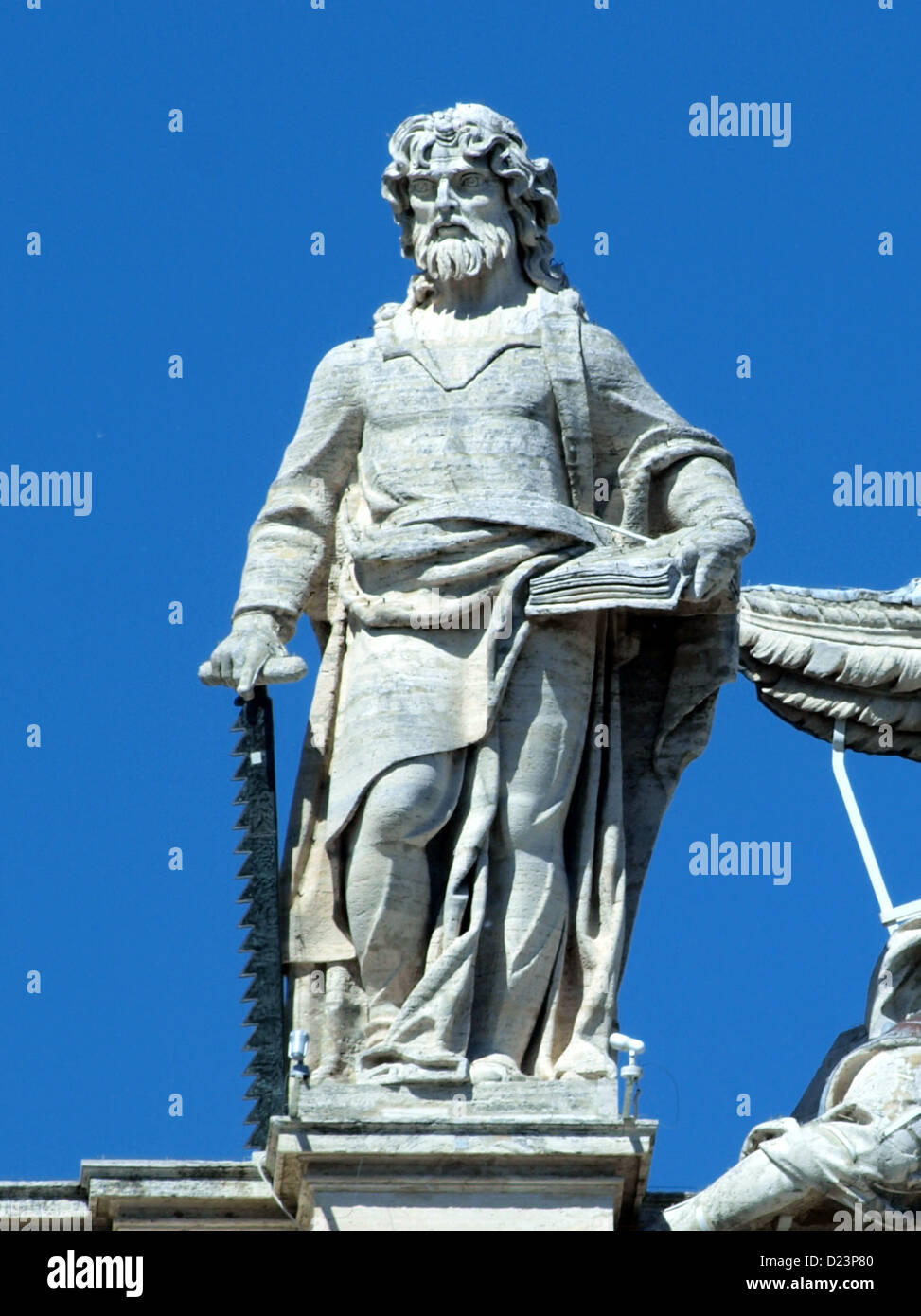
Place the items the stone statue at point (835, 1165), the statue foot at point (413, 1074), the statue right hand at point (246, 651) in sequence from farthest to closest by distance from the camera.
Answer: the statue right hand at point (246, 651), the statue foot at point (413, 1074), the stone statue at point (835, 1165)

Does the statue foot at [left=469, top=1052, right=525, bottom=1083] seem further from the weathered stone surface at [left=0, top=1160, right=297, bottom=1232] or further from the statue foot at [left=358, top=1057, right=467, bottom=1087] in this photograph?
the weathered stone surface at [left=0, top=1160, right=297, bottom=1232]

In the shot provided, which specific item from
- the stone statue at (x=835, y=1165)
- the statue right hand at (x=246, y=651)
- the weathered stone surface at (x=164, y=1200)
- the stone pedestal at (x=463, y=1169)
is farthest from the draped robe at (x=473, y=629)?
the stone statue at (x=835, y=1165)

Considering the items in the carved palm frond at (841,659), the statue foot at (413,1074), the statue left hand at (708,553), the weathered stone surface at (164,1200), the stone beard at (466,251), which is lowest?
the weathered stone surface at (164,1200)

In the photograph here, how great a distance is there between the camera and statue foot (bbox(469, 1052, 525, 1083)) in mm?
23719

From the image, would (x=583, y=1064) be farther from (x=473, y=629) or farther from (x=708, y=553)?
(x=708, y=553)

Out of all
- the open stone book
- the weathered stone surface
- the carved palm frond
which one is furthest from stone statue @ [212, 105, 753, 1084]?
the carved palm frond

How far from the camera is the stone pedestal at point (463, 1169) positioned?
76.1ft

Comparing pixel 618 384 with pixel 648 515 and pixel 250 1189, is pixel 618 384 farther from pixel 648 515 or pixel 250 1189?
pixel 250 1189

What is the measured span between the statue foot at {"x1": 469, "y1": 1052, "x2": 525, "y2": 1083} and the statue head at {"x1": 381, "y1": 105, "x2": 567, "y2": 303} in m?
3.85

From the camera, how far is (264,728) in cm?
2441

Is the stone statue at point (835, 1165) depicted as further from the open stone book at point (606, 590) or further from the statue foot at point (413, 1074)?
the open stone book at point (606, 590)

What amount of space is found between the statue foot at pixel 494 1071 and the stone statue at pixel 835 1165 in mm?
931

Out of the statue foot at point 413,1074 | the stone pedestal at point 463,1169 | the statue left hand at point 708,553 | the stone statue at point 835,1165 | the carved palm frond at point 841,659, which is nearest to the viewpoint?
the stone pedestal at point 463,1169
